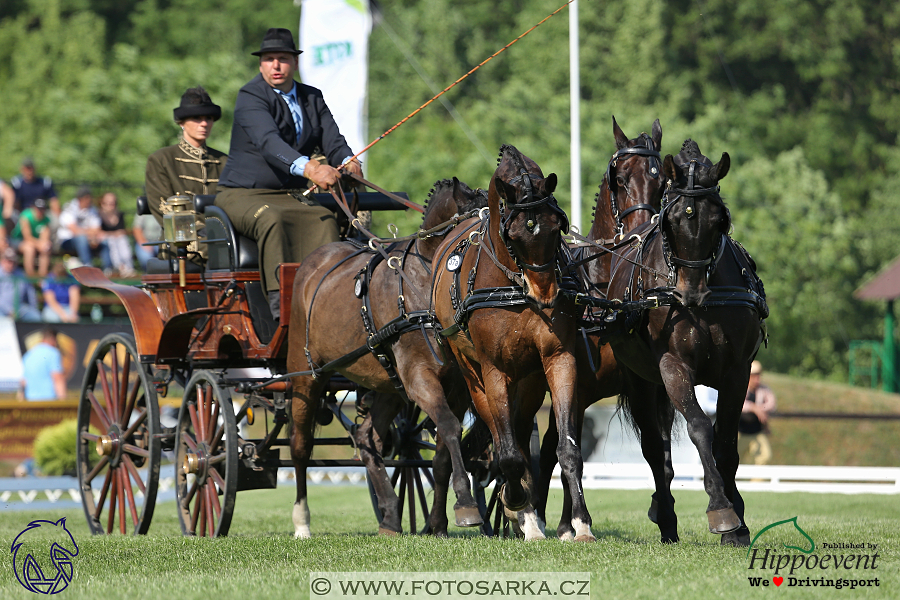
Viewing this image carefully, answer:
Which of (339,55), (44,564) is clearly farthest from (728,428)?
(339,55)

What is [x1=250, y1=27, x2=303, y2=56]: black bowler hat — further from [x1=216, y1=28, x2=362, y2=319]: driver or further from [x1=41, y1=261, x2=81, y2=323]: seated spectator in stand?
[x1=41, y1=261, x2=81, y2=323]: seated spectator in stand

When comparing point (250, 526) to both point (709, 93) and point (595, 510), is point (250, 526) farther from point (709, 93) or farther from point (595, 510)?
point (709, 93)

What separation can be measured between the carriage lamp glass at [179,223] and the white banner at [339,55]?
896 centimetres

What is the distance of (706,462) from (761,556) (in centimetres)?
60

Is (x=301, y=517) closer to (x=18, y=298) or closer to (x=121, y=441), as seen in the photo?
(x=121, y=441)

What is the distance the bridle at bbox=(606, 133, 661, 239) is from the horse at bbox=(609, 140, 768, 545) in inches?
12.9

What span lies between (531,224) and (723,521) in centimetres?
174

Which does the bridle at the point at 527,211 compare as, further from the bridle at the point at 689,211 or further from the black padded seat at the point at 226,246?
the black padded seat at the point at 226,246

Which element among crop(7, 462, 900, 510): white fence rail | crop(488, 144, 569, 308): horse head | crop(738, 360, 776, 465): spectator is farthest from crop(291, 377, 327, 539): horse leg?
crop(738, 360, 776, 465): spectator

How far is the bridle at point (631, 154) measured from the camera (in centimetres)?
709

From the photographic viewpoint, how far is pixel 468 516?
6211 mm

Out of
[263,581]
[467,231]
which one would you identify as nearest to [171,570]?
[263,581]

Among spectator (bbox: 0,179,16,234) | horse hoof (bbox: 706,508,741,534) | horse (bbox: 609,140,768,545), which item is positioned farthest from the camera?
spectator (bbox: 0,179,16,234)

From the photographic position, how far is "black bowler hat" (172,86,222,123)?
972 centimetres
